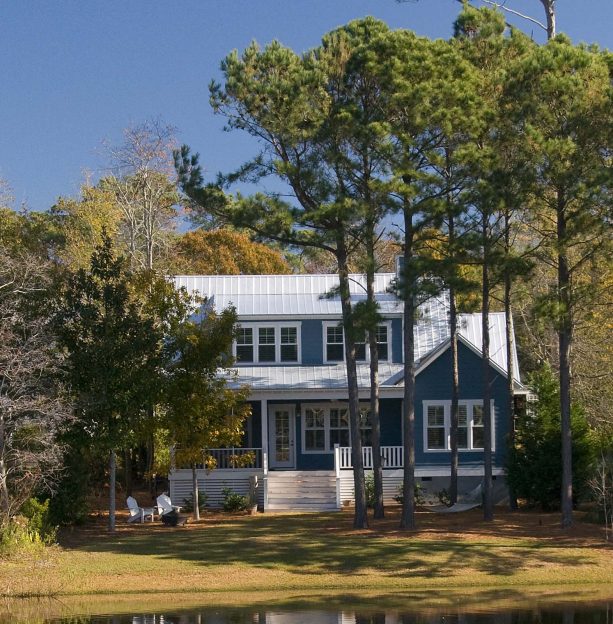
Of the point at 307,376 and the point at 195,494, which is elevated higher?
the point at 307,376

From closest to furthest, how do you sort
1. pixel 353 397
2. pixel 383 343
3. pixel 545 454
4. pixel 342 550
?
pixel 342 550
pixel 353 397
pixel 545 454
pixel 383 343

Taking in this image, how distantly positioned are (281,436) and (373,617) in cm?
1913

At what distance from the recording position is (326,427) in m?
37.5

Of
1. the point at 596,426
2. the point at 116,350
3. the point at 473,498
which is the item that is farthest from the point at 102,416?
the point at 596,426

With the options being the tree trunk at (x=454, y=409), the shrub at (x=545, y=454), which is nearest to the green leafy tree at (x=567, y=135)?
the tree trunk at (x=454, y=409)

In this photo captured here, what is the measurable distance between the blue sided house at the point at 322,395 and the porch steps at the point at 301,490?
0.03 meters

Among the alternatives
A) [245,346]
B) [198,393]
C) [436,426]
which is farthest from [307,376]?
[198,393]

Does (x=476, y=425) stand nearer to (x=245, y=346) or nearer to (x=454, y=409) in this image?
(x=454, y=409)

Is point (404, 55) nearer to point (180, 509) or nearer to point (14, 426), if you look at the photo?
point (14, 426)

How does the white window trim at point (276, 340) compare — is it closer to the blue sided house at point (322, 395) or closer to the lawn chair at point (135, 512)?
the blue sided house at point (322, 395)

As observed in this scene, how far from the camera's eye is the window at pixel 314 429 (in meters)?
37.5

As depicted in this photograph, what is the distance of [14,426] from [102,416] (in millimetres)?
2808

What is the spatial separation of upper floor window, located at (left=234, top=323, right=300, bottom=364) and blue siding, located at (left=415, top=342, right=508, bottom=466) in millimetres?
4914

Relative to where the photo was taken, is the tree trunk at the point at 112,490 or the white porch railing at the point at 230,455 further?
the white porch railing at the point at 230,455
